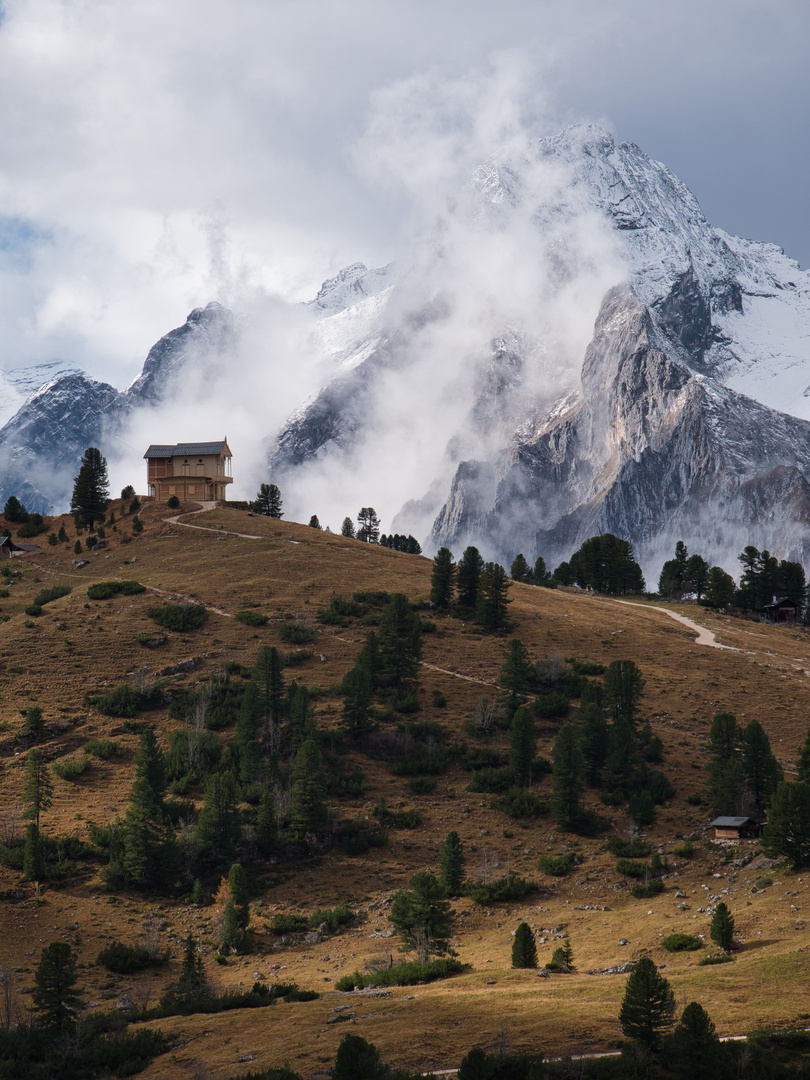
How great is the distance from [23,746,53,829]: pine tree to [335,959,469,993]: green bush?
24.4 m

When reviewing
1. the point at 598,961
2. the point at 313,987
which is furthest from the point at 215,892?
the point at 598,961

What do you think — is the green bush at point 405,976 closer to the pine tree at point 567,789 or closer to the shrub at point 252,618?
the pine tree at point 567,789

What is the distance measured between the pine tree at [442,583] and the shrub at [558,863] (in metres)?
40.7

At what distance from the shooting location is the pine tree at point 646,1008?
2652cm

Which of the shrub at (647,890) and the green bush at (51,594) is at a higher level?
the green bush at (51,594)

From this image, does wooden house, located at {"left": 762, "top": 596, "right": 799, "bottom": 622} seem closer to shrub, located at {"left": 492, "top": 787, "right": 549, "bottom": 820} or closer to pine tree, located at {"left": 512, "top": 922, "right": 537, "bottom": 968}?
shrub, located at {"left": 492, "top": 787, "right": 549, "bottom": 820}

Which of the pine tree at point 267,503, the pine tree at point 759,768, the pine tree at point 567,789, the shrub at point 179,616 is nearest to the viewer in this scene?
the pine tree at point 759,768

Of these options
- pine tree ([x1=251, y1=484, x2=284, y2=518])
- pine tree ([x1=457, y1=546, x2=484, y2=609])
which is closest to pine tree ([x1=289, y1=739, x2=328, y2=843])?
pine tree ([x1=457, y1=546, x2=484, y2=609])

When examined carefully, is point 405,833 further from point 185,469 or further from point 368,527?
point 368,527

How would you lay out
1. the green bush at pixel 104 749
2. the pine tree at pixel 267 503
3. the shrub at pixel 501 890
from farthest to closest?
the pine tree at pixel 267 503, the green bush at pixel 104 749, the shrub at pixel 501 890

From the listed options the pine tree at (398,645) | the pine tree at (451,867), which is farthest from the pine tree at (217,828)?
the pine tree at (398,645)

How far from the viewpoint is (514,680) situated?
Result: 70688 mm

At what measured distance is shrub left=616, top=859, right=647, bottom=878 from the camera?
169 ft

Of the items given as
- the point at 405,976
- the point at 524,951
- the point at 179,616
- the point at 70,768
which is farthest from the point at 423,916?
the point at 179,616
